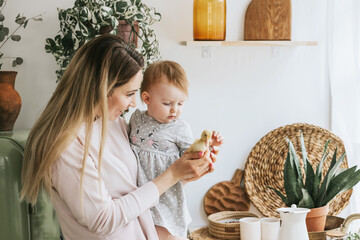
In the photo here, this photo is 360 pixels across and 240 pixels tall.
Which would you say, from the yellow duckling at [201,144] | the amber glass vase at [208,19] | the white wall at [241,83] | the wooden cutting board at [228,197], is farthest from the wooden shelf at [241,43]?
the yellow duckling at [201,144]

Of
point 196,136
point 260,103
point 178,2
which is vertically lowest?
point 196,136

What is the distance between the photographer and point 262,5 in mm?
2508

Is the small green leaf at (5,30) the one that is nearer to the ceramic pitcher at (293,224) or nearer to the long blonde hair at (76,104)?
the long blonde hair at (76,104)

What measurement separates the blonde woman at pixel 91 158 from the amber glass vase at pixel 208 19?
0.86m

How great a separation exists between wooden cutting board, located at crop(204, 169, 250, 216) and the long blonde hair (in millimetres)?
1252

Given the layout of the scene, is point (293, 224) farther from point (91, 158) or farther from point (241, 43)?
point (241, 43)

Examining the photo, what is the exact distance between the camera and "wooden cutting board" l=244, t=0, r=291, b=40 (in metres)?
2.51

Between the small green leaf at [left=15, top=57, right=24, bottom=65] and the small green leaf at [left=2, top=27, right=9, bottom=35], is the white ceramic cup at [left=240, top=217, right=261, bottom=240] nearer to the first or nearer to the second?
the small green leaf at [left=15, top=57, right=24, bottom=65]

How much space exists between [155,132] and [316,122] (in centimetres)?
137

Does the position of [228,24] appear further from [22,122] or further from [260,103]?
[22,122]

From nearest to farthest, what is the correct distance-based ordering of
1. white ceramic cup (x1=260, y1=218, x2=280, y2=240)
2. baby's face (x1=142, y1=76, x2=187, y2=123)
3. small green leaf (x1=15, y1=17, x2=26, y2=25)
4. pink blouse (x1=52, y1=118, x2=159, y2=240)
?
pink blouse (x1=52, y1=118, x2=159, y2=240) < baby's face (x1=142, y1=76, x2=187, y2=123) < small green leaf (x1=15, y1=17, x2=26, y2=25) < white ceramic cup (x1=260, y1=218, x2=280, y2=240)

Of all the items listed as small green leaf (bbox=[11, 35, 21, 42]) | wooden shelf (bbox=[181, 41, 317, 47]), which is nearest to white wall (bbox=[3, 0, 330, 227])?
wooden shelf (bbox=[181, 41, 317, 47])

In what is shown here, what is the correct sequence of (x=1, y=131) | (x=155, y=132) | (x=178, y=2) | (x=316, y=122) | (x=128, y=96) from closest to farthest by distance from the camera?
(x=128, y=96)
(x=155, y=132)
(x=1, y=131)
(x=178, y=2)
(x=316, y=122)

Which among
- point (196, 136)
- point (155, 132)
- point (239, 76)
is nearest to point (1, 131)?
point (155, 132)
